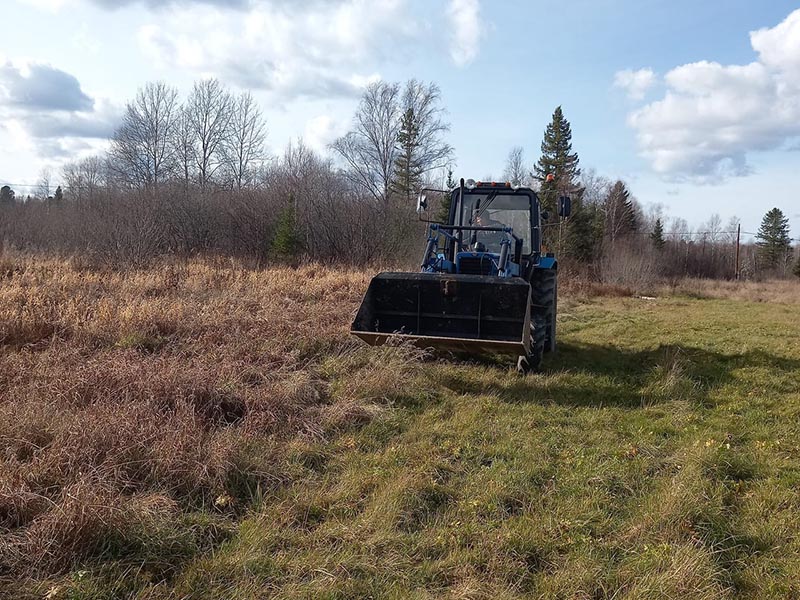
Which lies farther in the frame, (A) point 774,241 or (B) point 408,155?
(A) point 774,241

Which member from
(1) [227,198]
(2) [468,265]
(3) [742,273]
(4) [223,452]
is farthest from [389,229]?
(3) [742,273]

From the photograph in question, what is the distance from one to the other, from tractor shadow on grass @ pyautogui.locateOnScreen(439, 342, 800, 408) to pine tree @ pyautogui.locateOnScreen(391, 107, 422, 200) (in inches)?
1110

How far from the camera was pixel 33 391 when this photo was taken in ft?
15.0

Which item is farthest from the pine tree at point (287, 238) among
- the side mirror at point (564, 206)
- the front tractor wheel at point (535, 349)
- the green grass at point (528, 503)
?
the green grass at point (528, 503)

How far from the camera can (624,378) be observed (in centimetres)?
720

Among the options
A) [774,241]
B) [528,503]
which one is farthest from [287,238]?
[774,241]

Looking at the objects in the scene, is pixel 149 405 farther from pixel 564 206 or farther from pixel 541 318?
pixel 564 206

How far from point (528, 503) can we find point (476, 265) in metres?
4.65

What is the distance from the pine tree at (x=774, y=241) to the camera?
49.6 m

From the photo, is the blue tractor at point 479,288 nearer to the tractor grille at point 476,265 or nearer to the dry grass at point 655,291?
the tractor grille at point 476,265

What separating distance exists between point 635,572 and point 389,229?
21830 mm

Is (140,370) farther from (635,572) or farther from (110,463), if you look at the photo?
(635,572)

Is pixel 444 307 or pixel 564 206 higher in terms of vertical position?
pixel 564 206

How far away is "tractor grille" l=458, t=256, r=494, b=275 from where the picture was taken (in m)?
7.86
